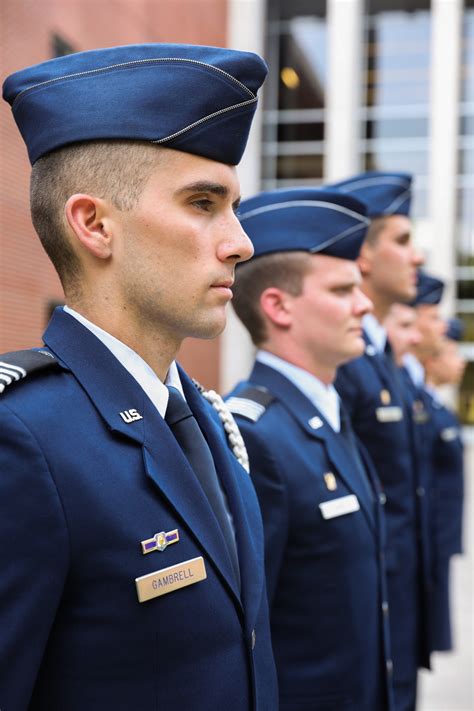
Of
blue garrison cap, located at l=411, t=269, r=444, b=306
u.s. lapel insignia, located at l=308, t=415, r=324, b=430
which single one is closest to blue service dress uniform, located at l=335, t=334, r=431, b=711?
u.s. lapel insignia, located at l=308, t=415, r=324, b=430

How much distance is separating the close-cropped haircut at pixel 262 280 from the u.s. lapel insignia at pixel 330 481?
558 millimetres

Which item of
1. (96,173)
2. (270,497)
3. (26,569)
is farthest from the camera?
(270,497)

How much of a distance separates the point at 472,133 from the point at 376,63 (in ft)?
9.45

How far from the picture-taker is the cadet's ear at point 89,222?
149 centimetres

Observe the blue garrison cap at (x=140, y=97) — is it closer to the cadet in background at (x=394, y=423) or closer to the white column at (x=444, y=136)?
the cadet in background at (x=394, y=423)

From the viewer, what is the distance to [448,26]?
2033 cm

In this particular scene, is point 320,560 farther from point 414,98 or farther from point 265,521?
point 414,98

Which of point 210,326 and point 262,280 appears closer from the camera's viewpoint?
point 210,326

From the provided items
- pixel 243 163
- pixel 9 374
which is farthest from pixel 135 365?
pixel 243 163

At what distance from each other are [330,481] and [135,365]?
1.15 metres

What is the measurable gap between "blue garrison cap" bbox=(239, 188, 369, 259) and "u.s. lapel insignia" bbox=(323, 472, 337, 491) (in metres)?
0.75

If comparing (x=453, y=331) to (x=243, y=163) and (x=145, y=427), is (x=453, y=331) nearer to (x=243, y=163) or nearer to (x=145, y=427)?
(x=145, y=427)

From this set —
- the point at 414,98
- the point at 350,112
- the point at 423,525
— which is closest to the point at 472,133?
the point at 414,98

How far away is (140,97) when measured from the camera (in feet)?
4.80
